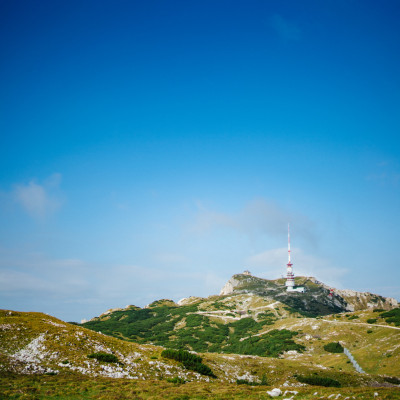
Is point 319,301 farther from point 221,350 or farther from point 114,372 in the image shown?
point 114,372

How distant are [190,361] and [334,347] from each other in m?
49.7

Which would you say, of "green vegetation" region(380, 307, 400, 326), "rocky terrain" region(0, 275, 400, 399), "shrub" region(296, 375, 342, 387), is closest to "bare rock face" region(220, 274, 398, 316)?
"rocky terrain" region(0, 275, 400, 399)

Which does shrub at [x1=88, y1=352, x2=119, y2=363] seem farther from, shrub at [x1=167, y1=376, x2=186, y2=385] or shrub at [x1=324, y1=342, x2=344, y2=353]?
shrub at [x1=324, y1=342, x2=344, y2=353]

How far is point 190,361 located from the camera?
1300 inches

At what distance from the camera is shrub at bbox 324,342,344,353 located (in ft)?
213

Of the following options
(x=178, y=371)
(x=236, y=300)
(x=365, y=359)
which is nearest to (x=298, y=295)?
(x=236, y=300)

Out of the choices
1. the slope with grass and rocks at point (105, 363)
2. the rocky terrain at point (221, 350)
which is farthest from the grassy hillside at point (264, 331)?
the slope with grass and rocks at point (105, 363)

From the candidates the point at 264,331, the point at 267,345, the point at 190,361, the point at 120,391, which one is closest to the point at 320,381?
the point at 190,361

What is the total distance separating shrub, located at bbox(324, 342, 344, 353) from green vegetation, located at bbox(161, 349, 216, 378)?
4735 cm

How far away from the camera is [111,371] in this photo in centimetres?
2694

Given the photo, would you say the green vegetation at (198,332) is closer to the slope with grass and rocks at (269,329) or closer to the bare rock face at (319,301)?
the slope with grass and rocks at (269,329)

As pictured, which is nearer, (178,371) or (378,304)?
(178,371)

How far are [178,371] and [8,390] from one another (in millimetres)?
16358

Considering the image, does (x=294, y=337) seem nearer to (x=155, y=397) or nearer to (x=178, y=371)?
(x=178, y=371)
